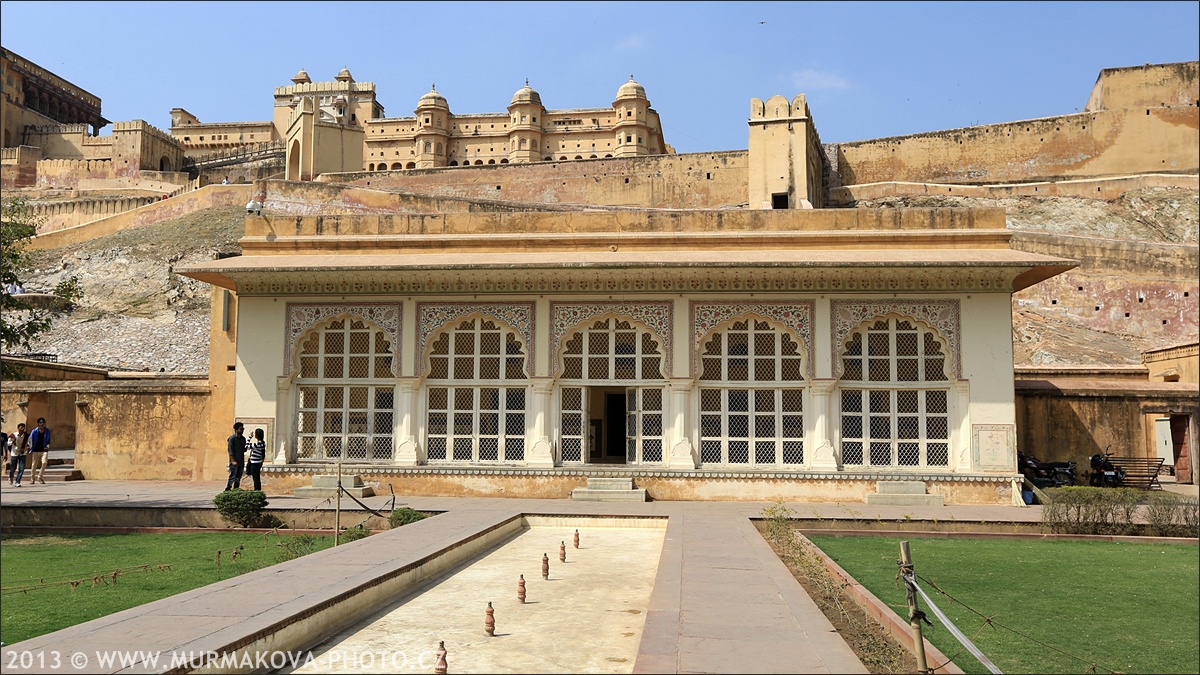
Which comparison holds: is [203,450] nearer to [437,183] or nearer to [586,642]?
[586,642]

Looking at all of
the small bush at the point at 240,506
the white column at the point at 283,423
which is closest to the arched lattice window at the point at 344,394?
the white column at the point at 283,423

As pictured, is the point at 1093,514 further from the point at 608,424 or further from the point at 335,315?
the point at 335,315

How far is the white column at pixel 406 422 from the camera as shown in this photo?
14.8 m

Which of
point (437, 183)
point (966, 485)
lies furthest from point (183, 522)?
point (437, 183)

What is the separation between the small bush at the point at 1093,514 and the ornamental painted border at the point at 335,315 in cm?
978

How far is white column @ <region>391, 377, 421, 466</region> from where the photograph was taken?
14844 mm

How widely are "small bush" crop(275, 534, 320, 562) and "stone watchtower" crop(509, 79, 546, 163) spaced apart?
5640cm

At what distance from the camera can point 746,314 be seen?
1447cm

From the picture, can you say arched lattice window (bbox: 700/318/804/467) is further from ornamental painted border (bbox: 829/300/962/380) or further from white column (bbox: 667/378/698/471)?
ornamental painted border (bbox: 829/300/962/380)

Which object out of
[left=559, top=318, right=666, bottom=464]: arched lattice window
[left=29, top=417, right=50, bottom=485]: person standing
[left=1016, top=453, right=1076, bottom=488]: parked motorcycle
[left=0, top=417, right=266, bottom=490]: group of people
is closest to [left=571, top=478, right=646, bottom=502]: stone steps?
[left=559, top=318, right=666, bottom=464]: arched lattice window

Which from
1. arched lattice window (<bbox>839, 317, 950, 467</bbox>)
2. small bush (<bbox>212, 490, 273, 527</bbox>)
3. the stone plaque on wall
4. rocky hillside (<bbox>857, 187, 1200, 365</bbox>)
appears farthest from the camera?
rocky hillside (<bbox>857, 187, 1200, 365</bbox>)

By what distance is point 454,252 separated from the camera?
15.6m

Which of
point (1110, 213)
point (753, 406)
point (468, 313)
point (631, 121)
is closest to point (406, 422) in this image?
point (468, 313)

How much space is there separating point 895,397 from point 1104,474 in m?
4.34
